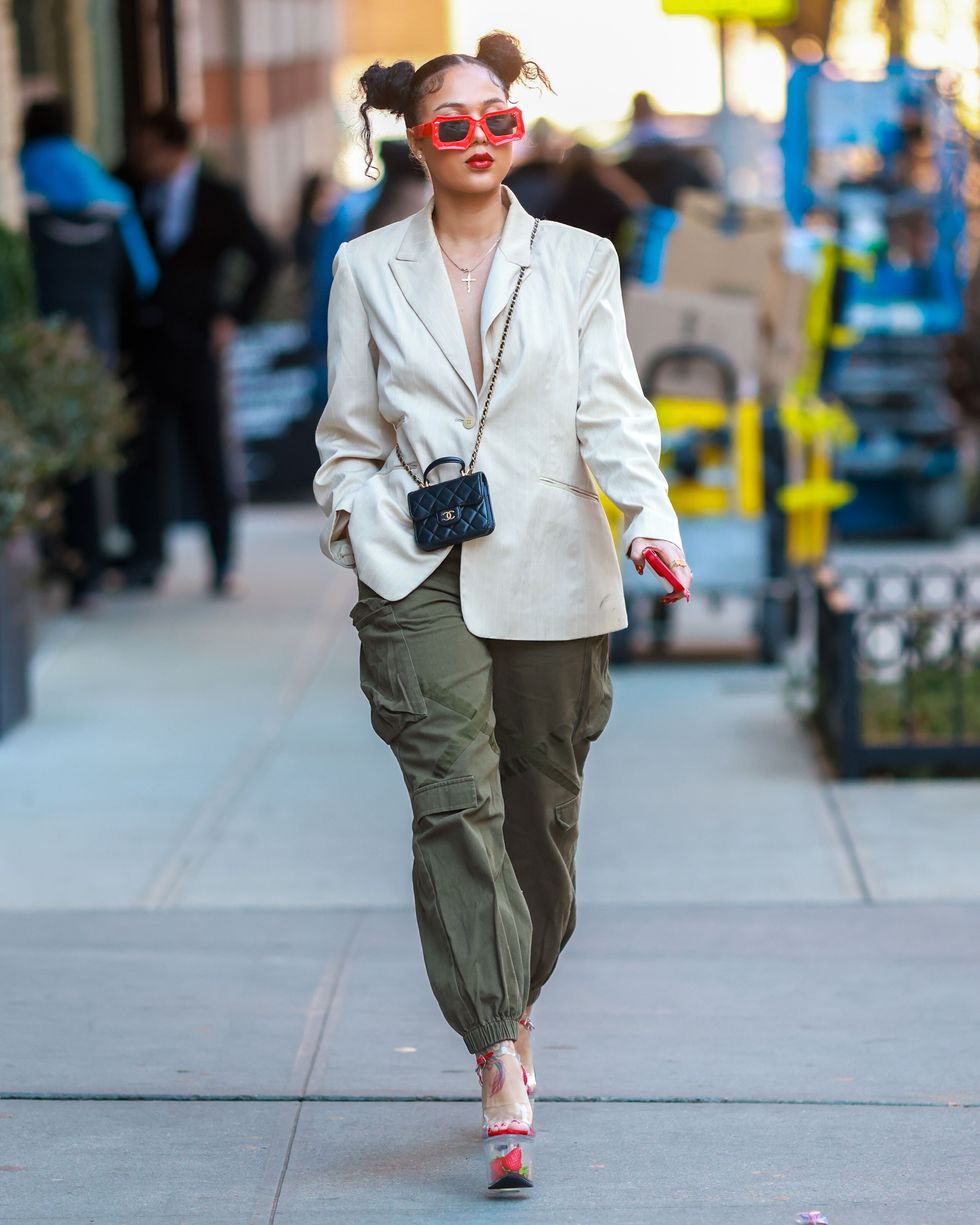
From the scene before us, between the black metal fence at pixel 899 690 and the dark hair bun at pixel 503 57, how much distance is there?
302 cm

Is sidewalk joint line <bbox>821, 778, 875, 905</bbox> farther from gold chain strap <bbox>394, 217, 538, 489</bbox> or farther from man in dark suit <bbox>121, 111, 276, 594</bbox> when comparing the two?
man in dark suit <bbox>121, 111, 276, 594</bbox>

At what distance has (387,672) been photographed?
3.59m

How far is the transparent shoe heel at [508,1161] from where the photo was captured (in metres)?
3.48

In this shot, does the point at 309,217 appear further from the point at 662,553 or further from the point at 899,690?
the point at 662,553

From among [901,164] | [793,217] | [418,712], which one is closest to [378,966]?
[418,712]

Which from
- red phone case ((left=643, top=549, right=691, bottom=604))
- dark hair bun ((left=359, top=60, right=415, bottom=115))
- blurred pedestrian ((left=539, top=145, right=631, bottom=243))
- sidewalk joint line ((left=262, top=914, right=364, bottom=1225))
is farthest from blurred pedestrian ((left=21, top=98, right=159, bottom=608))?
red phone case ((left=643, top=549, right=691, bottom=604))

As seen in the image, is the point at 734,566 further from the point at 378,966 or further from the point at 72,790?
the point at 378,966

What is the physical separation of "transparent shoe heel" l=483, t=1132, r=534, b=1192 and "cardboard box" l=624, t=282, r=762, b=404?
482 centimetres

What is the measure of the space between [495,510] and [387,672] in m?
0.33

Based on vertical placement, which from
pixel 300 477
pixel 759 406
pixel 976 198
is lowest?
pixel 300 477

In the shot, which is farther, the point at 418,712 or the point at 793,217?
the point at 793,217

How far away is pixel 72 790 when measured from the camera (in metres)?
6.54

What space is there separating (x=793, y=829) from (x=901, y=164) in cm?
720

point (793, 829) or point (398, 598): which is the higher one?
point (398, 598)
